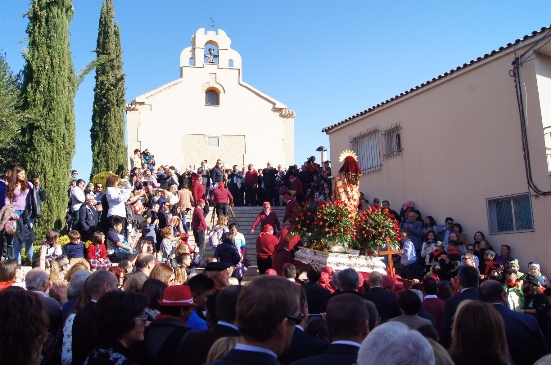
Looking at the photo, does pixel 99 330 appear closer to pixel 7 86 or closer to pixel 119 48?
pixel 7 86

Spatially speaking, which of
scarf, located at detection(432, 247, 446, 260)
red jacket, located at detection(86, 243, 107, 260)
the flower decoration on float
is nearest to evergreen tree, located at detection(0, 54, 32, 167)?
red jacket, located at detection(86, 243, 107, 260)

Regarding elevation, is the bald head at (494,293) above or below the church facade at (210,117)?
below

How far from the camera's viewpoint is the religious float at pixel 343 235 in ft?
46.4

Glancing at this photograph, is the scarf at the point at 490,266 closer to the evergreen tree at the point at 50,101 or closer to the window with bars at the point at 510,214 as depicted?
the window with bars at the point at 510,214

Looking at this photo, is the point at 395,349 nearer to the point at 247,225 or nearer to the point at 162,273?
the point at 162,273

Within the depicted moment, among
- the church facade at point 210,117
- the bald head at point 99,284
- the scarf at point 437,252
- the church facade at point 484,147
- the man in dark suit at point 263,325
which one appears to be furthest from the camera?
the church facade at point 210,117

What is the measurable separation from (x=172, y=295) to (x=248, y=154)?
31.2 meters

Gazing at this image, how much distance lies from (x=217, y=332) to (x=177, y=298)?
623 millimetres

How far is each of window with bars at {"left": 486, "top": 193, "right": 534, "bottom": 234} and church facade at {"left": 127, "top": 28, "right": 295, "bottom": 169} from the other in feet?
67.5

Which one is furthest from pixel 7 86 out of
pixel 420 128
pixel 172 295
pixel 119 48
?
pixel 172 295

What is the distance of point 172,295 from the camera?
4938mm

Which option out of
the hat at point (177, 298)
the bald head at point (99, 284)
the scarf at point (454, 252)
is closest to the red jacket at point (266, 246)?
the scarf at point (454, 252)

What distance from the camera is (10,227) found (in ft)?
38.7

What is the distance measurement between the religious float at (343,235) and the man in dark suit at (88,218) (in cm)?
490
